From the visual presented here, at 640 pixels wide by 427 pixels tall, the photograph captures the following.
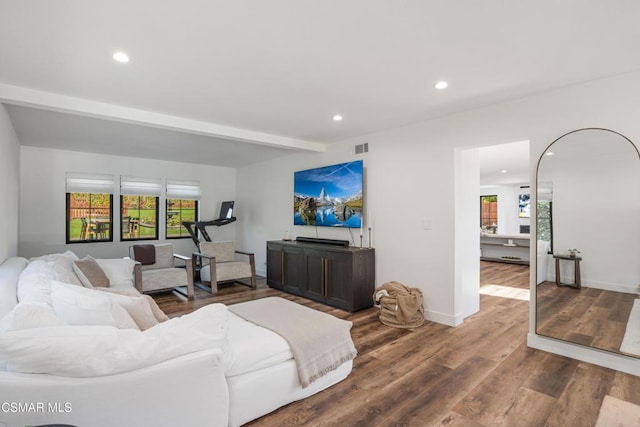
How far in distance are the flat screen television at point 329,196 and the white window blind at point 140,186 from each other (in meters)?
3.21

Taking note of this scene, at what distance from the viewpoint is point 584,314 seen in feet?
9.88

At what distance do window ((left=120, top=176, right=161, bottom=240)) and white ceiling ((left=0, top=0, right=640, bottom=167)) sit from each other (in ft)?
8.95

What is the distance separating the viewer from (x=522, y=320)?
3.98m

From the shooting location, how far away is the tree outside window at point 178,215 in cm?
721

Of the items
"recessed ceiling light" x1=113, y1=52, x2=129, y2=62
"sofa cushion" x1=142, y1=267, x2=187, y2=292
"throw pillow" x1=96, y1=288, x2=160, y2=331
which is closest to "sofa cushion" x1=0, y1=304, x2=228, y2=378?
"throw pillow" x1=96, y1=288, x2=160, y2=331

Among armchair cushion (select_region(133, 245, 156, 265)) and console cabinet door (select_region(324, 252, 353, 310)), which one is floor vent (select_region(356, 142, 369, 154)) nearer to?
console cabinet door (select_region(324, 252, 353, 310))

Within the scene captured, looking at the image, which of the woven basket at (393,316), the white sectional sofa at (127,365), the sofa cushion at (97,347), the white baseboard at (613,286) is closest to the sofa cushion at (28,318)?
the white sectional sofa at (127,365)

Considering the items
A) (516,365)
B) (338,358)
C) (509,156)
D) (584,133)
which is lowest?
(516,365)

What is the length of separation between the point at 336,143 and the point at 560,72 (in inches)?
122

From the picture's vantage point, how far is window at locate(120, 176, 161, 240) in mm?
6625

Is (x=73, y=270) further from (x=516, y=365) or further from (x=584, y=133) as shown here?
(x=584, y=133)

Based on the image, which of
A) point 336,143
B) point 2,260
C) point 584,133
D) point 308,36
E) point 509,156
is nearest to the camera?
point 308,36

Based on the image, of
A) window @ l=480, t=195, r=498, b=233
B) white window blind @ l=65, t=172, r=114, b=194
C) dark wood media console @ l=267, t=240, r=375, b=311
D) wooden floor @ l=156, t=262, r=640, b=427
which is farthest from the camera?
window @ l=480, t=195, r=498, b=233

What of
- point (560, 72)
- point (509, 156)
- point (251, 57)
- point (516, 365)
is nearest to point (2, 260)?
point (251, 57)
